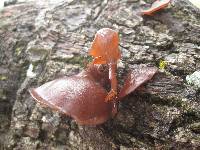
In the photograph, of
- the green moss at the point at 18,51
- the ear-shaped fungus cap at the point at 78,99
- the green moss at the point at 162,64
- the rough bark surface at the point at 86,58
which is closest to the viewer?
the ear-shaped fungus cap at the point at 78,99

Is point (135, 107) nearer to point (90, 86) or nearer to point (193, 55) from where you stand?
point (90, 86)

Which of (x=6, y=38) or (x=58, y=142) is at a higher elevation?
(x=6, y=38)

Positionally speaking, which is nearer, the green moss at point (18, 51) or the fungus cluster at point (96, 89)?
the fungus cluster at point (96, 89)

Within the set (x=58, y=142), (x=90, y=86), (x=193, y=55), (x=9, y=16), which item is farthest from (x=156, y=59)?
(x=9, y=16)

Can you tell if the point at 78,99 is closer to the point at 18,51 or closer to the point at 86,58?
the point at 86,58

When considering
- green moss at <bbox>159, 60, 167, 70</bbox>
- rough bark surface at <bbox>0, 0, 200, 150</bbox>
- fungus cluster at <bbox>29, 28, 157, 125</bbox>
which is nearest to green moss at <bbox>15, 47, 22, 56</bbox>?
rough bark surface at <bbox>0, 0, 200, 150</bbox>

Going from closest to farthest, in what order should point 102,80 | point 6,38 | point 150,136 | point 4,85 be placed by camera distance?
point 150,136
point 102,80
point 4,85
point 6,38

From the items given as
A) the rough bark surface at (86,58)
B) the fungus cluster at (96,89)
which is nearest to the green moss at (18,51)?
the rough bark surface at (86,58)

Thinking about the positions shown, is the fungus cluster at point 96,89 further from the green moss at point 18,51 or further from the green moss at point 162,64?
the green moss at point 18,51

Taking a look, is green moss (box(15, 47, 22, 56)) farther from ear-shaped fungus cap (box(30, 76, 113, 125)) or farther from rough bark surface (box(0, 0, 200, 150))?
ear-shaped fungus cap (box(30, 76, 113, 125))

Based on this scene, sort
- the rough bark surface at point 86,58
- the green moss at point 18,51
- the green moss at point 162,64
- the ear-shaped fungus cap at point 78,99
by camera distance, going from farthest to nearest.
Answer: the green moss at point 18,51
the green moss at point 162,64
the rough bark surface at point 86,58
the ear-shaped fungus cap at point 78,99
